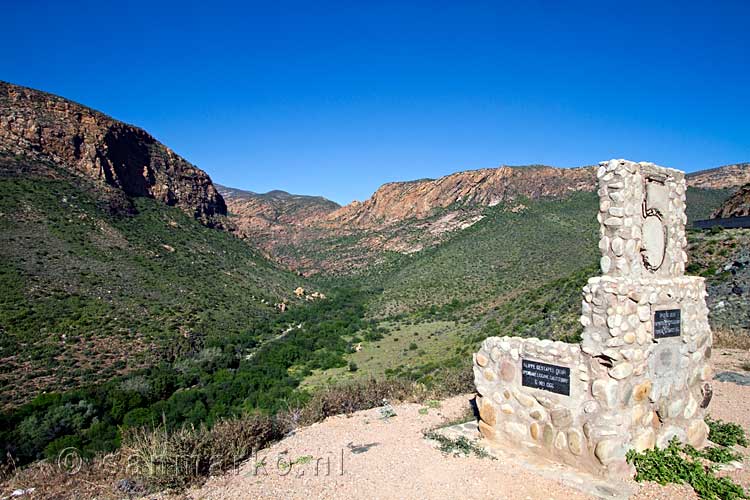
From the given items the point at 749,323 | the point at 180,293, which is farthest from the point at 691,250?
the point at 180,293

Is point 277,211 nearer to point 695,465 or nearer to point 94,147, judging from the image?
point 94,147

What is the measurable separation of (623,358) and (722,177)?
283 feet

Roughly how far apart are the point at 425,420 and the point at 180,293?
32.8 metres

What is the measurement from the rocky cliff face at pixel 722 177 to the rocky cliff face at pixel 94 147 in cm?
7774

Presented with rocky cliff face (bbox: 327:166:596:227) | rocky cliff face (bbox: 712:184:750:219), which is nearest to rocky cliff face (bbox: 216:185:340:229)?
rocky cliff face (bbox: 327:166:596:227)

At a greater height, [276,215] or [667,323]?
[276,215]

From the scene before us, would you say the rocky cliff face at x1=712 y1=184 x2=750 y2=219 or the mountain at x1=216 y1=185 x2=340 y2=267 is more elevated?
the mountain at x1=216 y1=185 x2=340 y2=267

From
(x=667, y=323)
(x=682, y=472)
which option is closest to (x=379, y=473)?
(x=682, y=472)

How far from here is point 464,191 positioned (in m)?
85.3

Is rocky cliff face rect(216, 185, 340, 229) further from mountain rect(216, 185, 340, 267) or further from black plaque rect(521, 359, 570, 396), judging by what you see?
black plaque rect(521, 359, 570, 396)

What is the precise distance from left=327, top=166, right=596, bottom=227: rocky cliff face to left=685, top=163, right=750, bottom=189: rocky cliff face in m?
17.2

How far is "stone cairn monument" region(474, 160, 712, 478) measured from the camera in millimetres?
6133

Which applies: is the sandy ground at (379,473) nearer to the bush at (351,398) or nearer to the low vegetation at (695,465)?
the low vegetation at (695,465)

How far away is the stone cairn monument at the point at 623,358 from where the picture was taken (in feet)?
20.1
